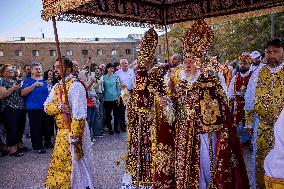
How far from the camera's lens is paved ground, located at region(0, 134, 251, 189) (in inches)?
253

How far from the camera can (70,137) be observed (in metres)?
4.92

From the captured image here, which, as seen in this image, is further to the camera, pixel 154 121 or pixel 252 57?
pixel 252 57

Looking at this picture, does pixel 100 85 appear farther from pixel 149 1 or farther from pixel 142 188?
pixel 142 188

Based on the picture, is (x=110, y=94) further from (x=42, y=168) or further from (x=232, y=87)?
(x=232, y=87)

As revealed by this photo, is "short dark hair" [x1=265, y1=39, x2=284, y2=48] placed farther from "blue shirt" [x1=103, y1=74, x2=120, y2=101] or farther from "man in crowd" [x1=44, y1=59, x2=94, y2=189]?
"blue shirt" [x1=103, y1=74, x2=120, y2=101]

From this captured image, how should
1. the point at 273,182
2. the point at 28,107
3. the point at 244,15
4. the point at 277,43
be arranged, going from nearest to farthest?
the point at 273,182
the point at 277,43
the point at 244,15
the point at 28,107

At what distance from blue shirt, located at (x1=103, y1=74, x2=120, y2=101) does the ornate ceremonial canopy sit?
17.0ft

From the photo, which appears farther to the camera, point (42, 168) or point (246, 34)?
point (246, 34)

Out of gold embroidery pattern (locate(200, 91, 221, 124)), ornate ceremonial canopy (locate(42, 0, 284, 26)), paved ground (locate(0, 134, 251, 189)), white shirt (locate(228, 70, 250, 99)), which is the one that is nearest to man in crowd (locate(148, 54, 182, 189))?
gold embroidery pattern (locate(200, 91, 221, 124))

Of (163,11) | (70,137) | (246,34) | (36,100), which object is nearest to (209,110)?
(70,137)

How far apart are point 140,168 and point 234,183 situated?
4.76 feet

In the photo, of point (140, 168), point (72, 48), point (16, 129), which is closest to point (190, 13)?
point (140, 168)

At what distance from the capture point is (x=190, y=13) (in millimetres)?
5922

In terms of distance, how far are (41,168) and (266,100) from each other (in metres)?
4.91
